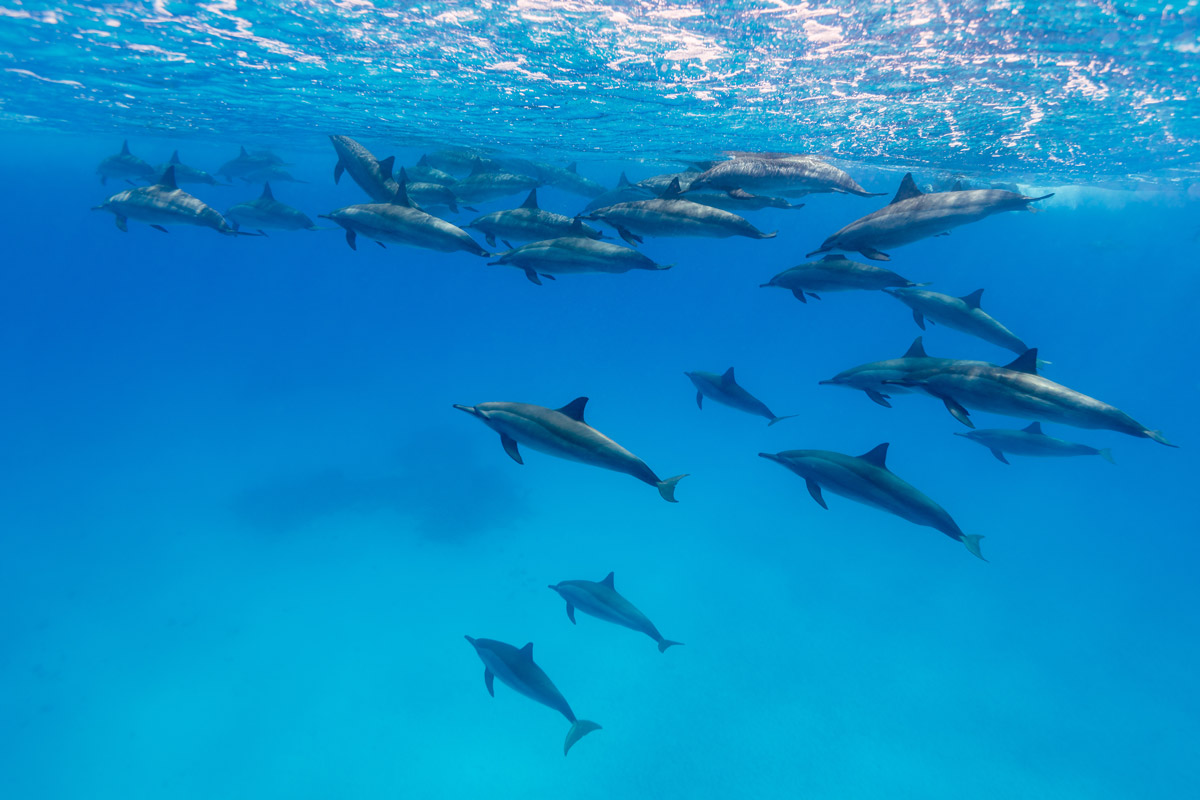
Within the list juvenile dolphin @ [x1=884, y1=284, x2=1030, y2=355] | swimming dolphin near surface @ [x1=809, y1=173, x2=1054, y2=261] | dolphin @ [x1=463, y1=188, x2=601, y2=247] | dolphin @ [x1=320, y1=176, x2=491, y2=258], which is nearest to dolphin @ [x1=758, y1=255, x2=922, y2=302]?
swimming dolphin near surface @ [x1=809, y1=173, x2=1054, y2=261]

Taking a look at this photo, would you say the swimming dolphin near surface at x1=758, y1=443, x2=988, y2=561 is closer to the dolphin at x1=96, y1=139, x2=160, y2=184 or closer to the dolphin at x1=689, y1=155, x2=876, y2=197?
the dolphin at x1=689, y1=155, x2=876, y2=197

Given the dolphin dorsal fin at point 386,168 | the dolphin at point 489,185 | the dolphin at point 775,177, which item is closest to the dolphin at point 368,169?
the dolphin dorsal fin at point 386,168

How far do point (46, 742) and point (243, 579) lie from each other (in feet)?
19.5

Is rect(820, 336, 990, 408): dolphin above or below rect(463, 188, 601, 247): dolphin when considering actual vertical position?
below

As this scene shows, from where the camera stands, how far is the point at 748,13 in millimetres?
11016

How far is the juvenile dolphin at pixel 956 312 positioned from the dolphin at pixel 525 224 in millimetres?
3901

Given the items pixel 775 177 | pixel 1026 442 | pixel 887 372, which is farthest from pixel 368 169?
pixel 1026 442

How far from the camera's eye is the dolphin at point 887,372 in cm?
511

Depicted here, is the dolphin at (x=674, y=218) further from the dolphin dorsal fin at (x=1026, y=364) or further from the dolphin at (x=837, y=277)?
the dolphin dorsal fin at (x=1026, y=364)

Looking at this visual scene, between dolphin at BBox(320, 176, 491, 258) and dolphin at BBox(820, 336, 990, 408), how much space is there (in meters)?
4.24

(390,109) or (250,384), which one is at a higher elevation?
(390,109)

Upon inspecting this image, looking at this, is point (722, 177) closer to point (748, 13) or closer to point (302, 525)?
point (748, 13)

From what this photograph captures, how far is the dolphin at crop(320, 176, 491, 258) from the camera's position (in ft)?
19.8

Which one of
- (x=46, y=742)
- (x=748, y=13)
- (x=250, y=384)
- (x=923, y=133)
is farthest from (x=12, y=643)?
(x=923, y=133)
